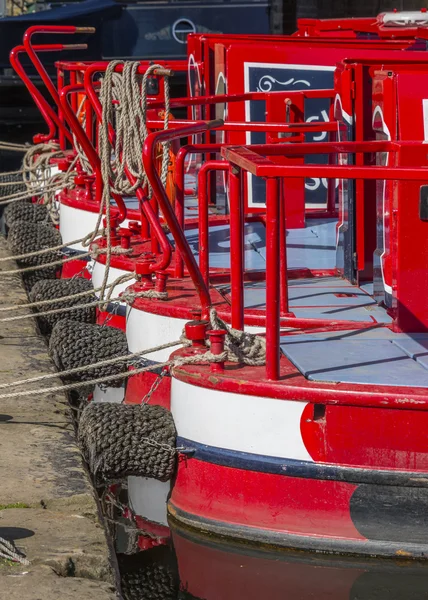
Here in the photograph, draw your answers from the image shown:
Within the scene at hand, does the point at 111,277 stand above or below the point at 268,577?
above

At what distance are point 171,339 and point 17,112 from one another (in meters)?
11.7

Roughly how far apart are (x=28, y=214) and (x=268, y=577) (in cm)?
679

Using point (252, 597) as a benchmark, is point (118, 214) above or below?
above

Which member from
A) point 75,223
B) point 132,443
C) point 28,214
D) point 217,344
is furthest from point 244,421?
point 28,214

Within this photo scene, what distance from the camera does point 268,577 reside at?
14.7 ft

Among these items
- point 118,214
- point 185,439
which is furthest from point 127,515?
point 118,214

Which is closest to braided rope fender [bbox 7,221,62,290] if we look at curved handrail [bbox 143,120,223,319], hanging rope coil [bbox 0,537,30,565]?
curved handrail [bbox 143,120,223,319]

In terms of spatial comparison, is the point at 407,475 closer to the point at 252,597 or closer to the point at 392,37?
the point at 252,597

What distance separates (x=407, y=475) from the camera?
14.1 feet

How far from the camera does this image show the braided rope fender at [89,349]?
6359mm

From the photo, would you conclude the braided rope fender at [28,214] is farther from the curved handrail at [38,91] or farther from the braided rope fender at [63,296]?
the braided rope fender at [63,296]

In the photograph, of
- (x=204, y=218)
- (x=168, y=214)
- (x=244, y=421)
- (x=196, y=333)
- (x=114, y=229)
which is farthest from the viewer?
(x=114, y=229)

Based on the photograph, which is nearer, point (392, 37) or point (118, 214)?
point (118, 214)

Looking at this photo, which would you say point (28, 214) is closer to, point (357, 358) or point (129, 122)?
point (129, 122)
